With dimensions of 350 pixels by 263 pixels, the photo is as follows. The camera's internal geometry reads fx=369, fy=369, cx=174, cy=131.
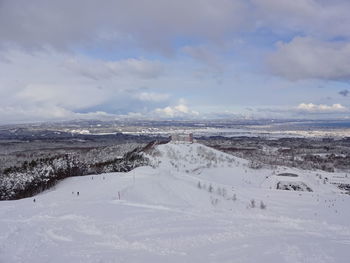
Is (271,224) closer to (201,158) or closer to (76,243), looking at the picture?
(76,243)

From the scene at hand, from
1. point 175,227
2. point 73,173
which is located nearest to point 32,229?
point 175,227

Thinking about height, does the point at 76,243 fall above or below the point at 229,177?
above

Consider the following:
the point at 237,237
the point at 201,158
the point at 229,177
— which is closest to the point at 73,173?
the point at 229,177

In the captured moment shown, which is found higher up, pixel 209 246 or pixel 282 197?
pixel 209 246

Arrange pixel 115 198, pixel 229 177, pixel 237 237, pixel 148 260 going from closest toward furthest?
pixel 148 260
pixel 237 237
pixel 115 198
pixel 229 177

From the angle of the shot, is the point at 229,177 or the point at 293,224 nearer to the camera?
the point at 293,224

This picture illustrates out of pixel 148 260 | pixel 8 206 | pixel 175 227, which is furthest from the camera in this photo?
pixel 8 206

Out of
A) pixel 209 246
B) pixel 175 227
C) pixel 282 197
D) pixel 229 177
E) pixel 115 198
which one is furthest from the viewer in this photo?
pixel 229 177

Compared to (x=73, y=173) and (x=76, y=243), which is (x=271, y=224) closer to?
(x=76, y=243)

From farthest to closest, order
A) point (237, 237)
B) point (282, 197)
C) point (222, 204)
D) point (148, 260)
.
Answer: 1. point (282, 197)
2. point (222, 204)
3. point (237, 237)
4. point (148, 260)
